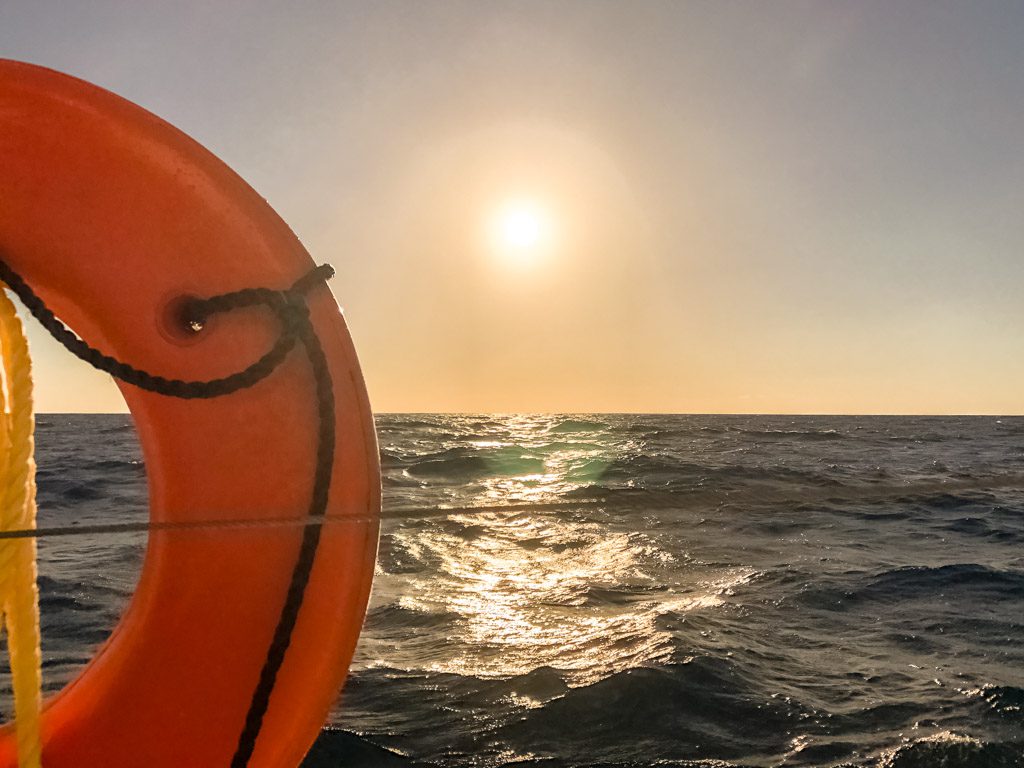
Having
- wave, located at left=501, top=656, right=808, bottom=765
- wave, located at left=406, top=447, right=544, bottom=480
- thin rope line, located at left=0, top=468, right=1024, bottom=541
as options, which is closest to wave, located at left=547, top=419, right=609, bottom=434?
wave, located at left=406, top=447, right=544, bottom=480

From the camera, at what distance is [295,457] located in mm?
1357

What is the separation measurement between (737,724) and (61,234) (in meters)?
3.34

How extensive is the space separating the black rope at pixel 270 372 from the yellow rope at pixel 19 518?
0.12 metres

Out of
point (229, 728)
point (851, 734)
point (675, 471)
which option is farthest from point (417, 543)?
point (675, 471)

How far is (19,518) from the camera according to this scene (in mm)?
1325

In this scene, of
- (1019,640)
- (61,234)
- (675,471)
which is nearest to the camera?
(61,234)

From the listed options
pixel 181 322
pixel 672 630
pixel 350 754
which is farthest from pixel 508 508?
pixel 672 630

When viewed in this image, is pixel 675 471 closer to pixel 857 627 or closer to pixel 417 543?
pixel 417 543

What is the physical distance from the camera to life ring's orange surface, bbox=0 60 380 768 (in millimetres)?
1314

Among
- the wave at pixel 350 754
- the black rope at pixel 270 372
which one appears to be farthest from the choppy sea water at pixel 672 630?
the black rope at pixel 270 372

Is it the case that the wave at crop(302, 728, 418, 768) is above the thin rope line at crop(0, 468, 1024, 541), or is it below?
below

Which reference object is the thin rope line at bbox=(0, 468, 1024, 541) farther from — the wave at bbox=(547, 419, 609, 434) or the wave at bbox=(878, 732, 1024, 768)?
the wave at bbox=(547, 419, 609, 434)

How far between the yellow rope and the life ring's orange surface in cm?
8

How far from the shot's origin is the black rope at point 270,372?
50.7 inches
